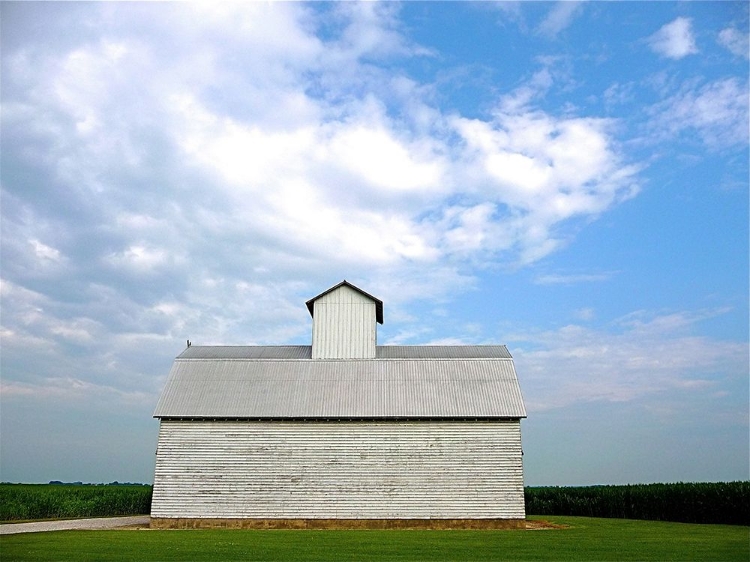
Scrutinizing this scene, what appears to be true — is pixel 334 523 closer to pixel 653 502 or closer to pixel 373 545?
pixel 373 545

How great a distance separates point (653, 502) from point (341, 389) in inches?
1063

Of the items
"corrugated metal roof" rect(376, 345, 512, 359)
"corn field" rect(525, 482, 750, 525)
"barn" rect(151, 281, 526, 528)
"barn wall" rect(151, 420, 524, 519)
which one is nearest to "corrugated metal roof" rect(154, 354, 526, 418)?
"barn" rect(151, 281, 526, 528)

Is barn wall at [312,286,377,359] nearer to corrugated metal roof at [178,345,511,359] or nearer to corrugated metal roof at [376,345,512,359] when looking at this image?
corrugated metal roof at [178,345,511,359]

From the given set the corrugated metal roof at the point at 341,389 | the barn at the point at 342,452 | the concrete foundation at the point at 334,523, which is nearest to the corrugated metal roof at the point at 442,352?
the corrugated metal roof at the point at 341,389

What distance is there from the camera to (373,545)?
21688mm

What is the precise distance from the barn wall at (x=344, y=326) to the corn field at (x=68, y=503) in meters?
22.2

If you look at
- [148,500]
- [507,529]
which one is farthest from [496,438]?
[148,500]

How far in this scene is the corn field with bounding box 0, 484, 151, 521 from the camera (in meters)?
40.6

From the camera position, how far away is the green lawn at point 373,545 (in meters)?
18.8

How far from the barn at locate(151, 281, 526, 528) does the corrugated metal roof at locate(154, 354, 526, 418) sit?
0.07 meters

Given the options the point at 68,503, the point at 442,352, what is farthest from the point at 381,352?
the point at 68,503

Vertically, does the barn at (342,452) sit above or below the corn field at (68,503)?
above

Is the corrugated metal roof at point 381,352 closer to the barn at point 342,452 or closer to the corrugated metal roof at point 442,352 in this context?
the corrugated metal roof at point 442,352

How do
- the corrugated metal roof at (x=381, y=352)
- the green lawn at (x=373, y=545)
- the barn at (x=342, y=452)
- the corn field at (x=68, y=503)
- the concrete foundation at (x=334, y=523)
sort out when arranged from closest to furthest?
the green lawn at (x=373, y=545)
the concrete foundation at (x=334, y=523)
the barn at (x=342, y=452)
the corrugated metal roof at (x=381, y=352)
the corn field at (x=68, y=503)
